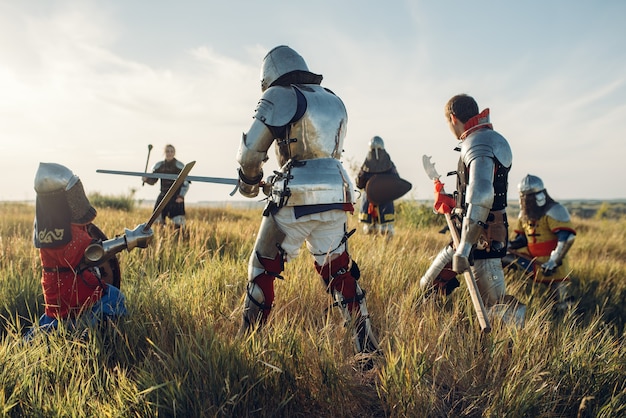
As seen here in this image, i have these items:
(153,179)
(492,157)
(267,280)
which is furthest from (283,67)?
(153,179)

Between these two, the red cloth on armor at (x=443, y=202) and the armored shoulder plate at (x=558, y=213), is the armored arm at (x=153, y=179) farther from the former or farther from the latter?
the armored shoulder plate at (x=558, y=213)

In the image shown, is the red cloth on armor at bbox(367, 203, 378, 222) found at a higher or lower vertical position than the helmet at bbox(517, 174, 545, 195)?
lower

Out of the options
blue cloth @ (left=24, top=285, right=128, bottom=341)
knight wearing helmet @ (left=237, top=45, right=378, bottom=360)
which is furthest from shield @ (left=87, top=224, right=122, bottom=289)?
knight wearing helmet @ (left=237, top=45, right=378, bottom=360)

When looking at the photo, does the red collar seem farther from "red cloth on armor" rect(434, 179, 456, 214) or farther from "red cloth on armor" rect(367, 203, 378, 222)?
"red cloth on armor" rect(367, 203, 378, 222)

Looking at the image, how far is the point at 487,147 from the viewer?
338 cm

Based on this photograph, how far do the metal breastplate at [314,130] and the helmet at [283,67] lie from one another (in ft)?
0.43

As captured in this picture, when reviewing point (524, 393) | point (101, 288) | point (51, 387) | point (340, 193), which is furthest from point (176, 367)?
point (524, 393)

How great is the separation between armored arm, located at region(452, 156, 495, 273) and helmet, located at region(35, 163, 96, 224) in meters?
2.48

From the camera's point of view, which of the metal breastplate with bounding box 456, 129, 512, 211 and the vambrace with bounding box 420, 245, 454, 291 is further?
the vambrace with bounding box 420, 245, 454, 291

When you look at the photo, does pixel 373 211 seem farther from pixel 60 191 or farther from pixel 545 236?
pixel 60 191

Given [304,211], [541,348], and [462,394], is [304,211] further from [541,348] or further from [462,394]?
[541,348]

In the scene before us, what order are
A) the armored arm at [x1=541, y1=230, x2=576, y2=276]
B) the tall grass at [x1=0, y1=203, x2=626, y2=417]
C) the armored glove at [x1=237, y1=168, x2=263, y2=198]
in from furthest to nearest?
the armored arm at [x1=541, y1=230, x2=576, y2=276] < the armored glove at [x1=237, y1=168, x2=263, y2=198] < the tall grass at [x1=0, y1=203, x2=626, y2=417]

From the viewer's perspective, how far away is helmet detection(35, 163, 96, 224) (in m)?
2.90

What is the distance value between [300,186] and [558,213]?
3.72m
